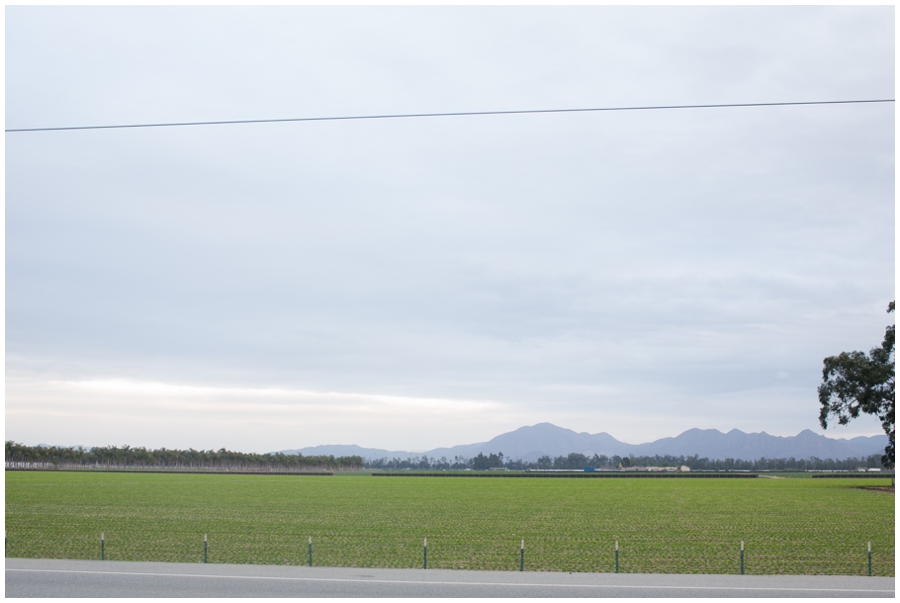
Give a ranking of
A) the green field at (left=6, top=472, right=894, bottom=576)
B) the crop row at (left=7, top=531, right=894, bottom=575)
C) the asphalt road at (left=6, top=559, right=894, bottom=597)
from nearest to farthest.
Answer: the asphalt road at (left=6, top=559, right=894, bottom=597)
the crop row at (left=7, top=531, right=894, bottom=575)
the green field at (left=6, top=472, right=894, bottom=576)

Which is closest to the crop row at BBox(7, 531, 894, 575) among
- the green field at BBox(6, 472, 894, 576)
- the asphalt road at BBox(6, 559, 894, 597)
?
the green field at BBox(6, 472, 894, 576)

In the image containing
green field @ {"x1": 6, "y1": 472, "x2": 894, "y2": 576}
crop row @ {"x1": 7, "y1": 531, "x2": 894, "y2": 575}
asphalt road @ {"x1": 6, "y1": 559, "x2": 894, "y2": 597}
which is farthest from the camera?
green field @ {"x1": 6, "y1": 472, "x2": 894, "y2": 576}

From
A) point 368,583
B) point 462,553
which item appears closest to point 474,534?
point 462,553

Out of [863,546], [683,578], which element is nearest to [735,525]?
[863,546]

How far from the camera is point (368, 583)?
19547 millimetres

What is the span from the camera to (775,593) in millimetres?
18609

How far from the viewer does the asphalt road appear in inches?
711

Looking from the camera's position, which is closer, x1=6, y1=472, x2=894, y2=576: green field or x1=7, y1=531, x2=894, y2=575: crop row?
x1=7, y1=531, x2=894, y2=575: crop row

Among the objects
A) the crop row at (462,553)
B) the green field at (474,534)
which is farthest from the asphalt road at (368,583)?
the green field at (474,534)

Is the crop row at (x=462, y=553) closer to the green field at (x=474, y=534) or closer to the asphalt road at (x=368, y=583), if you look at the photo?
the green field at (x=474, y=534)

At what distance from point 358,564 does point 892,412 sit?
223ft

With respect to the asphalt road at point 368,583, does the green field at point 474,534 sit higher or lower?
lower

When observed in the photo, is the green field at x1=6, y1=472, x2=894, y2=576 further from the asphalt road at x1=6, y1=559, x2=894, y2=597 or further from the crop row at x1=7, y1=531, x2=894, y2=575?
the asphalt road at x1=6, y1=559, x2=894, y2=597

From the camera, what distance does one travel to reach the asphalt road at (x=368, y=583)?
18.1 metres
